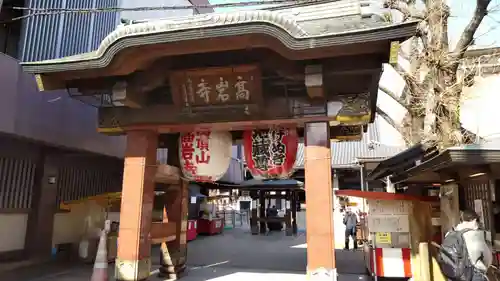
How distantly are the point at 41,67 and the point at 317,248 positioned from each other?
20.5ft

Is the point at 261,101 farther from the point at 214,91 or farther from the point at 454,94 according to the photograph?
the point at 454,94

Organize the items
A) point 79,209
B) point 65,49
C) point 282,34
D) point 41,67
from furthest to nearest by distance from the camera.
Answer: point 79,209, point 65,49, point 41,67, point 282,34

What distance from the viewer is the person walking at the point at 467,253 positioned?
5.12 meters

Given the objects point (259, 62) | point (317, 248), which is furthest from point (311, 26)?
point (317, 248)

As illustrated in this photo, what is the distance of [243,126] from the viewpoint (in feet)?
25.2

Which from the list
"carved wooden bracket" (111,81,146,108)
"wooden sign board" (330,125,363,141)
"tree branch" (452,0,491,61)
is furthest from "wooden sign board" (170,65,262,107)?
"tree branch" (452,0,491,61)

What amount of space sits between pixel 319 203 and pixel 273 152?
5.70 ft

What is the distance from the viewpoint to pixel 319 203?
264 inches

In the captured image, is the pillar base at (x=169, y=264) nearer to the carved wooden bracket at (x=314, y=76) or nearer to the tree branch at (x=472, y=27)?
the carved wooden bracket at (x=314, y=76)

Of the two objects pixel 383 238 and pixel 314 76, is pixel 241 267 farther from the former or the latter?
pixel 314 76

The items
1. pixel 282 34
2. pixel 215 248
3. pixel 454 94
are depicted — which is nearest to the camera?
pixel 282 34

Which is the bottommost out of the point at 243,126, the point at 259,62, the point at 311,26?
the point at 243,126

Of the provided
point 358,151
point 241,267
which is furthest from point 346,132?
point 358,151

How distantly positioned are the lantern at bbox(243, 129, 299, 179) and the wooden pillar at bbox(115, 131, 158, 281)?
2250mm
